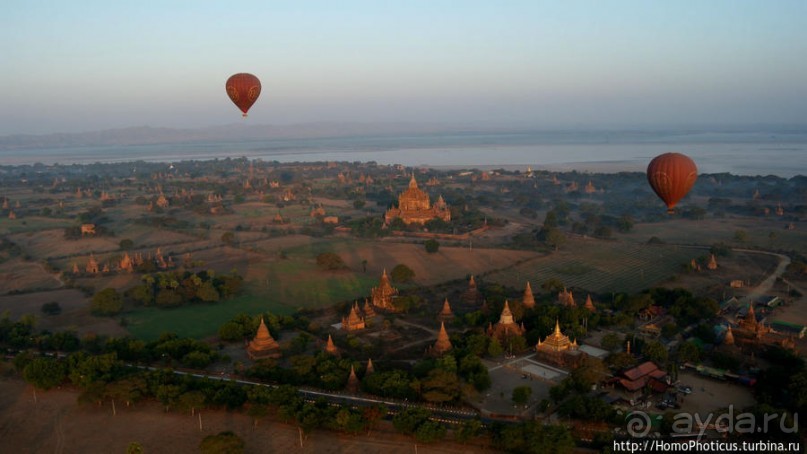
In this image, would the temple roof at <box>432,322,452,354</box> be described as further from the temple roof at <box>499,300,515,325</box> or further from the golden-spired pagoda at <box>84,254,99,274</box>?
the golden-spired pagoda at <box>84,254,99,274</box>

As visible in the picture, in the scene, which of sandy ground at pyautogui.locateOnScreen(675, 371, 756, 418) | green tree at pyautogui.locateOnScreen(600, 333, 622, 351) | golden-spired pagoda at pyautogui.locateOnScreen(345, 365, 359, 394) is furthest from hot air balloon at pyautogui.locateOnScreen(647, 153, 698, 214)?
golden-spired pagoda at pyautogui.locateOnScreen(345, 365, 359, 394)

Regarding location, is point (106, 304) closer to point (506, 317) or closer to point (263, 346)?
point (263, 346)

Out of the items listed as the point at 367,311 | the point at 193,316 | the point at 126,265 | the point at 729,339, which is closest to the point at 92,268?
the point at 126,265

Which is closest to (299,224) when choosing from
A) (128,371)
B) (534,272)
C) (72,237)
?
(72,237)

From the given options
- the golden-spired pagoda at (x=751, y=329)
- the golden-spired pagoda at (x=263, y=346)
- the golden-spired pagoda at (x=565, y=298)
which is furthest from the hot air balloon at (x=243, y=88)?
the golden-spired pagoda at (x=751, y=329)

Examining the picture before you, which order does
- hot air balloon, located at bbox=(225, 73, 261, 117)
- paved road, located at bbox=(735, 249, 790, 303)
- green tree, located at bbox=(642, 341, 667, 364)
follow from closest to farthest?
green tree, located at bbox=(642, 341, 667, 364) → paved road, located at bbox=(735, 249, 790, 303) → hot air balloon, located at bbox=(225, 73, 261, 117)

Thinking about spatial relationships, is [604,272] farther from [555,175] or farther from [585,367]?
[555,175]

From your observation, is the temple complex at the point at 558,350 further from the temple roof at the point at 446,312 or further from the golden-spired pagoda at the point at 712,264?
the golden-spired pagoda at the point at 712,264
